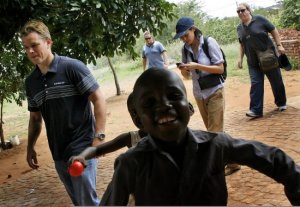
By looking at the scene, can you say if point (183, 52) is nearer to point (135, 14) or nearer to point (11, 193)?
point (135, 14)

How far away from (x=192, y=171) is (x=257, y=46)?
5.64m

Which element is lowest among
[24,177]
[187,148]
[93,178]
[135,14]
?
[24,177]

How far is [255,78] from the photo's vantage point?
6641mm

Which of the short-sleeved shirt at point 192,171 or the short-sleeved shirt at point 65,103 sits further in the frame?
the short-sleeved shirt at point 65,103

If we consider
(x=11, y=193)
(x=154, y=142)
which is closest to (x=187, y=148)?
(x=154, y=142)

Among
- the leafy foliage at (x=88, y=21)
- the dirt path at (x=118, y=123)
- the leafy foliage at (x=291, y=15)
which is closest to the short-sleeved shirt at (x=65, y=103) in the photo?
the leafy foliage at (x=88, y=21)

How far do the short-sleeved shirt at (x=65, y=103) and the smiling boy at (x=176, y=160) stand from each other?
1845 millimetres

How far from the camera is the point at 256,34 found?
20.6 ft

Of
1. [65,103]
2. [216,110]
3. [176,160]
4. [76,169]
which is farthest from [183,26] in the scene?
[176,160]

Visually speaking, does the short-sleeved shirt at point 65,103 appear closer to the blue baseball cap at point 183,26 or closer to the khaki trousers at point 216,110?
the blue baseball cap at point 183,26

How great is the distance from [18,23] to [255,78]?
410 cm

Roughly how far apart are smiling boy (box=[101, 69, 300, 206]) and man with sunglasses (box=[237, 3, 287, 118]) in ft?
17.6

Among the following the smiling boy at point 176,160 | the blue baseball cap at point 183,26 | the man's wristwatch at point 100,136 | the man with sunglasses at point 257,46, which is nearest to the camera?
the smiling boy at point 176,160

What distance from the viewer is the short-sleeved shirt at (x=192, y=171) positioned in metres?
1.15
